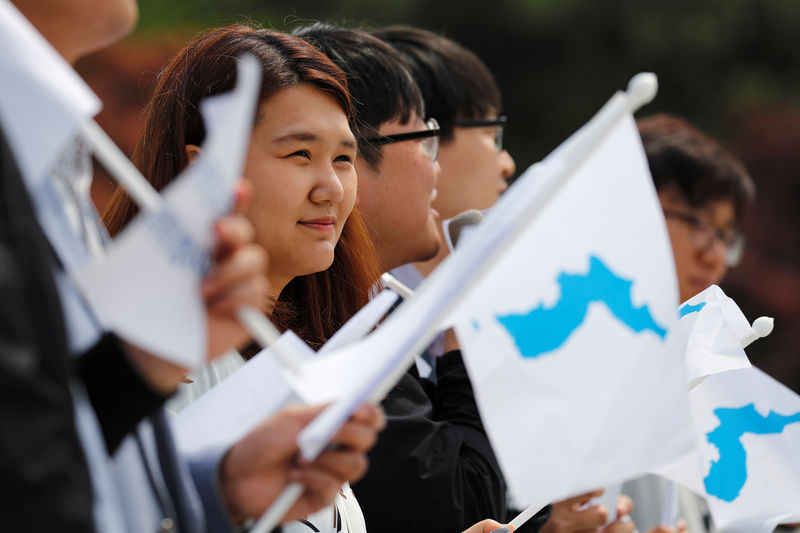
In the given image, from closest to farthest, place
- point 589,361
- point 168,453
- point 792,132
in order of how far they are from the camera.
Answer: point 168,453, point 589,361, point 792,132

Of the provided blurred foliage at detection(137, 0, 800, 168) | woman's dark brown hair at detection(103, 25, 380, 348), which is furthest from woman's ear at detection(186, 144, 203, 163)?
blurred foliage at detection(137, 0, 800, 168)

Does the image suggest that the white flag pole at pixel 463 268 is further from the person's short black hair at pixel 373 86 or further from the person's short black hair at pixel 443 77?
the person's short black hair at pixel 443 77

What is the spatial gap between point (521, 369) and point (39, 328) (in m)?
0.56

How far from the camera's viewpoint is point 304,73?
2066 mm

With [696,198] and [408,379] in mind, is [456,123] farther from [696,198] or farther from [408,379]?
[696,198]

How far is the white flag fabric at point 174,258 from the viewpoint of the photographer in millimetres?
1014

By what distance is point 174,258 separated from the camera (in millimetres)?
1031

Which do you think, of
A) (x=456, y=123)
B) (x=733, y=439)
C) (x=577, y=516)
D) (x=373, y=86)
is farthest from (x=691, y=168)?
(x=733, y=439)

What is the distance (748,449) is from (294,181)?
956 mm

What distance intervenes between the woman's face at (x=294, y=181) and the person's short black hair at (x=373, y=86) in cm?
55

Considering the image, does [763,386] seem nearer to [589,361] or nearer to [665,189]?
[589,361]

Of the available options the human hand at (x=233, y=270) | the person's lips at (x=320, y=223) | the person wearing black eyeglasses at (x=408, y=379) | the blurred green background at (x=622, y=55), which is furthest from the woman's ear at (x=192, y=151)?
the blurred green background at (x=622, y=55)

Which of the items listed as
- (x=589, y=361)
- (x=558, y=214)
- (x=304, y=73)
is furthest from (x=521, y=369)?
(x=304, y=73)

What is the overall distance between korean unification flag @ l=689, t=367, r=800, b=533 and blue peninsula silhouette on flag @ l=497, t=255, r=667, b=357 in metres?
0.70
